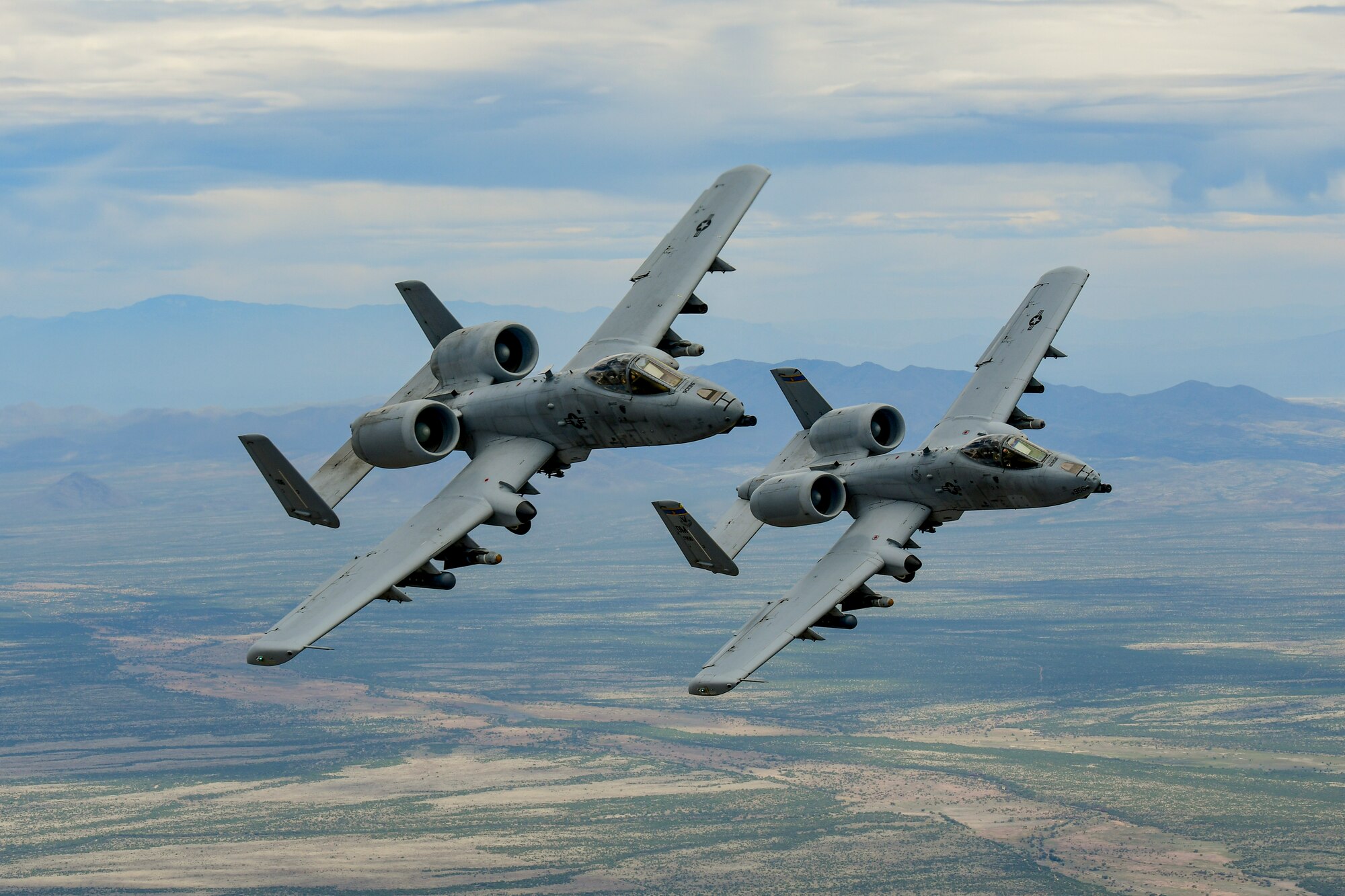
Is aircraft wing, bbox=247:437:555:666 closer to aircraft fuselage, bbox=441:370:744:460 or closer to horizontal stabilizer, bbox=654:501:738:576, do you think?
aircraft fuselage, bbox=441:370:744:460

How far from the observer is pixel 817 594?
5512cm

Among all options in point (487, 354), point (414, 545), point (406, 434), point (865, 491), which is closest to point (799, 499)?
point (865, 491)

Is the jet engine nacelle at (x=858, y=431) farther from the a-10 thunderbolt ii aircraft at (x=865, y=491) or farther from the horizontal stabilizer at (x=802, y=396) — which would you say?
the horizontal stabilizer at (x=802, y=396)

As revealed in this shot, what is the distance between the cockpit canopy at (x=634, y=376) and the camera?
Result: 54.8 m

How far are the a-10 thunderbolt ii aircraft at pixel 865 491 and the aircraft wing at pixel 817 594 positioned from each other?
0.05 m

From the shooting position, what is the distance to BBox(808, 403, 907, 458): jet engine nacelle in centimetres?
6016

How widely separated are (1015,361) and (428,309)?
969 inches

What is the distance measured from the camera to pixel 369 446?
184 ft

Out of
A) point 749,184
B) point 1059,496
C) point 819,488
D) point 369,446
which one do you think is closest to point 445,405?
point 369,446

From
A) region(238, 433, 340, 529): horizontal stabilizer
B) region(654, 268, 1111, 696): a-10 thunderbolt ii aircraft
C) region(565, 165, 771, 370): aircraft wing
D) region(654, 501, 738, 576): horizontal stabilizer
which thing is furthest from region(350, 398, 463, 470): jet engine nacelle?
region(654, 268, 1111, 696): a-10 thunderbolt ii aircraft

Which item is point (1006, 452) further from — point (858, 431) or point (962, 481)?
point (858, 431)

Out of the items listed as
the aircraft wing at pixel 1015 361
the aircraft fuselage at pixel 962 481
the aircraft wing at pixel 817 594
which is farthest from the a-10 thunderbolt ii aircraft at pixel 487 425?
the aircraft wing at pixel 1015 361

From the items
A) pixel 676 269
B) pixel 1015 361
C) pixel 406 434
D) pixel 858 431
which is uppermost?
pixel 1015 361

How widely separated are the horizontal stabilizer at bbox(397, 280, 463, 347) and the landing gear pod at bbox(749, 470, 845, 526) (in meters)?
14.5
